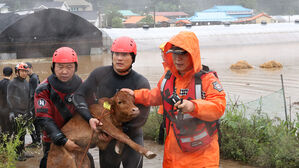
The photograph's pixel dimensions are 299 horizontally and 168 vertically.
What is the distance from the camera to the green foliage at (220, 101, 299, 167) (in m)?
5.36

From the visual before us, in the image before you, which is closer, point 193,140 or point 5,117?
point 193,140

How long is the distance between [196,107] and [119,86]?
3.85ft

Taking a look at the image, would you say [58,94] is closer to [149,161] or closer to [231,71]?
[149,161]

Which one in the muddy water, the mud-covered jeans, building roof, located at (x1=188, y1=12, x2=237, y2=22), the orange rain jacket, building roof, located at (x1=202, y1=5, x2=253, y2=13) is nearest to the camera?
the orange rain jacket

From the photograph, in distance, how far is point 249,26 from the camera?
4200 cm

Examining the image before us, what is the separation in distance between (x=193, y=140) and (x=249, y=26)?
1605 inches

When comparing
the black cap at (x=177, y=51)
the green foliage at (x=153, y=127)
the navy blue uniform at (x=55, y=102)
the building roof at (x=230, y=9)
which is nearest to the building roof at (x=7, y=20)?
the green foliage at (x=153, y=127)

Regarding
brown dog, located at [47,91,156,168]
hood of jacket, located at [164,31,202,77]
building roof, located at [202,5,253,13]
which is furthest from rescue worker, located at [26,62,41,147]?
building roof, located at [202,5,253,13]

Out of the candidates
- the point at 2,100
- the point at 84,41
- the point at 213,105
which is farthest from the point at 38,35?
the point at 213,105

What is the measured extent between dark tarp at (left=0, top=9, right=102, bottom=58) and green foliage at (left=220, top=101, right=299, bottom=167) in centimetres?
2227

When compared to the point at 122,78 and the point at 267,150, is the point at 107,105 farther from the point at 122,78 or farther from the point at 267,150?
the point at 267,150

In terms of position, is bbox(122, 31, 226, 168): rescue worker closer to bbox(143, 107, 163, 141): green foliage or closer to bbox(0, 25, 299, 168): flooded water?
bbox(0, 25, 299, 168): flooded water

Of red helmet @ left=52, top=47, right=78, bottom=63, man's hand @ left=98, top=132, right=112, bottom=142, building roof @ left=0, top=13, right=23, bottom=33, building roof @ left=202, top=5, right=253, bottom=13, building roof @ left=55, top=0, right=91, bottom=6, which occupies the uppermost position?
building roof @ left=55, top=0, right=91, bottom=6

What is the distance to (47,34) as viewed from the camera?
28.7 meters
